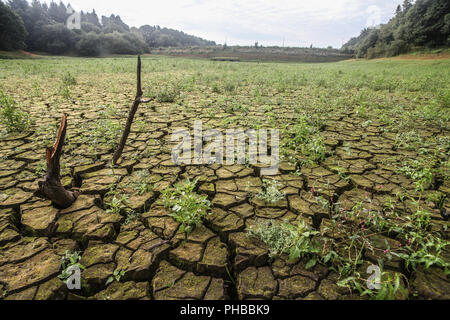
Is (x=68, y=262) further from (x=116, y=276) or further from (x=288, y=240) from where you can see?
(x=288, y=240)

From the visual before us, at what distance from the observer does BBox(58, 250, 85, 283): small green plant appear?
1406 mm

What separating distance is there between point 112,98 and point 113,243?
5.26 meters

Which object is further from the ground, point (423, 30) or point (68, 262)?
point (423, 30)

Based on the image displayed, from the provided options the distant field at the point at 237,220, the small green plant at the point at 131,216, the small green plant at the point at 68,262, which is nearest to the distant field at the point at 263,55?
the distant field at the point at 237,220

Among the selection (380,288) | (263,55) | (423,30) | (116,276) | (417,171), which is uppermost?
(423,30)

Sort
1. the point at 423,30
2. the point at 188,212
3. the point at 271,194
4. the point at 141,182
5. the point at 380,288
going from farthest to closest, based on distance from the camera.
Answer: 1. the point at 423,30
2. the point at 141,182
3. the point at 271,194
4. the point at 188,212
5. the point at 380,288

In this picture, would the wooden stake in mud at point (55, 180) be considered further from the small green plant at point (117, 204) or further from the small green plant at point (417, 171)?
the small green plant at point (417, 171)

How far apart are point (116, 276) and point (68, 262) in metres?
0.37

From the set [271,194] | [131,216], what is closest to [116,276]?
[131,216]

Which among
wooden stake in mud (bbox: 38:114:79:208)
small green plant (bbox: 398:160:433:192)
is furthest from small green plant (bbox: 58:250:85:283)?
small green plant (bbox: 398:160:433:192)

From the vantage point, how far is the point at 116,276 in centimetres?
144

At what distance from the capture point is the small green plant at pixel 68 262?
1.41 m

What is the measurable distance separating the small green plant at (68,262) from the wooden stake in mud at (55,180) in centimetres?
61

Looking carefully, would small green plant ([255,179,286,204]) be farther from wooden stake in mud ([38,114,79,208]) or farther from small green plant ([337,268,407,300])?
wooden stake in mud ([38,114,79,208])
